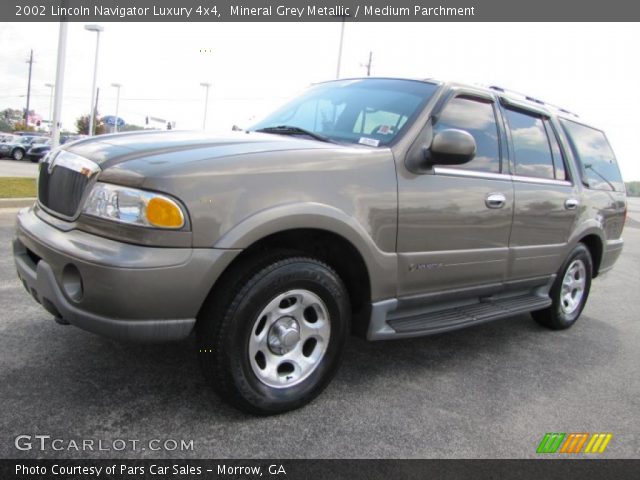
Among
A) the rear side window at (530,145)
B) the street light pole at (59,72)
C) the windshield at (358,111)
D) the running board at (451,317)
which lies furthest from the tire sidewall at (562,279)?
the street light pole at (59,72)

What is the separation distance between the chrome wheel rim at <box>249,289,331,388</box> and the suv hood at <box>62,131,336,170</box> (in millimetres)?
748

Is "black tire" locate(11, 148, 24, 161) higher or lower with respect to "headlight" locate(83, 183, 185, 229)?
lower

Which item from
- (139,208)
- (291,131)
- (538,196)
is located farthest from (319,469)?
(538,196)

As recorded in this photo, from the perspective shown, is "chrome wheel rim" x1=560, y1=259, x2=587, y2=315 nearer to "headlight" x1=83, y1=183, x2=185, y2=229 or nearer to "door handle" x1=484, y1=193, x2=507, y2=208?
"door handle" x1=484, y1=193, x2=507, y2=208

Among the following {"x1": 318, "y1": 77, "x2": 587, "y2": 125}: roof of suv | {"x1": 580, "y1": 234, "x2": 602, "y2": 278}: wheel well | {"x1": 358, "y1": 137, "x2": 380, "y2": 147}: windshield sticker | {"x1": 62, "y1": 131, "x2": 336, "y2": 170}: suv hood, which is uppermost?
{"x1": 318, "y1": 77, "x2": 587, "y2": 125}: roof of suv

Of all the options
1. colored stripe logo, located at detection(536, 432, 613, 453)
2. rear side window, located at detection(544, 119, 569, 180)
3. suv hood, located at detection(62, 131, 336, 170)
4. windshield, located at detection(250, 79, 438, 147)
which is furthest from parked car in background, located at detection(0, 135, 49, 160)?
colored stripe logo, located at detection(536, 432, 613, 453)

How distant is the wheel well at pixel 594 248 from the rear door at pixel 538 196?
601 mm

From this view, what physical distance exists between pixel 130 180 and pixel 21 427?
1.20 m

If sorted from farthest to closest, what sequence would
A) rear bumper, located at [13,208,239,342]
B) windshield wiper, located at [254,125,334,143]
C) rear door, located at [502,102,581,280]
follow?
1. rear door, located at [502,102,581,280]
2. windshield wiper, located at [254,125,334,143]
3. rear bumper, located at [13,208,239,342]

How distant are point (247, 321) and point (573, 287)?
366 cm

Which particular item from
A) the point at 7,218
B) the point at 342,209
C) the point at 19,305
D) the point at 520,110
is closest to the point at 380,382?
the point at 342,209

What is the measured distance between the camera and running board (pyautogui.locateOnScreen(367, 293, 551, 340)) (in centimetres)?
302

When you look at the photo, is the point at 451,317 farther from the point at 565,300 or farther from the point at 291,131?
the point at 565,300

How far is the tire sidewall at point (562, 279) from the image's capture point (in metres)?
4.59
